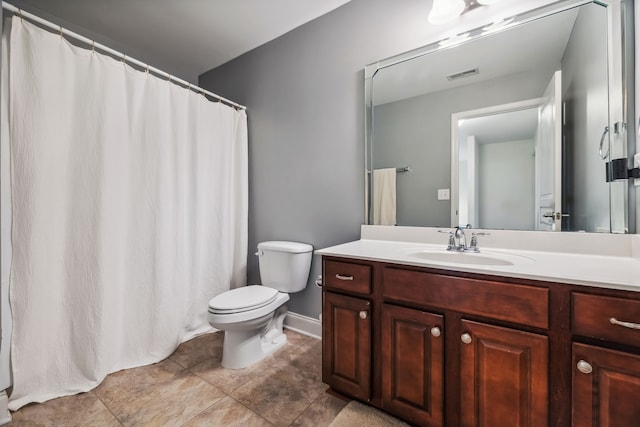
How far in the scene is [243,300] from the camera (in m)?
1.67

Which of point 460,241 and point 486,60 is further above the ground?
point 486,60

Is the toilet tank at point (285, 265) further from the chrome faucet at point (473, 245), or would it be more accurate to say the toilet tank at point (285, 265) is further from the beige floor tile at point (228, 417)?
the chrome faucet at point (473, 245)

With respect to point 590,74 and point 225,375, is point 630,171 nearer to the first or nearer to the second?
point 590,74

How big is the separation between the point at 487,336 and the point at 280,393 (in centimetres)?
107

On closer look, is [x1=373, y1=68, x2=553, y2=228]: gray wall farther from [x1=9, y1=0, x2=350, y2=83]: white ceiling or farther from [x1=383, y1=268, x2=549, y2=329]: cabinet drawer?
[x1=9, y1=0, x2=350, y2=83]: white ceiling

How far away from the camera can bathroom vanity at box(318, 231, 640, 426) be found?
794mm

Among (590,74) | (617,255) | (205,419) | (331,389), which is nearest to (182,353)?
(205,419)

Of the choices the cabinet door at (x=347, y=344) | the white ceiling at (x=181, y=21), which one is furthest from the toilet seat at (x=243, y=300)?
the white ceiling at (x=181, y=21)

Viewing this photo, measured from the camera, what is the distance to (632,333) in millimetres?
758

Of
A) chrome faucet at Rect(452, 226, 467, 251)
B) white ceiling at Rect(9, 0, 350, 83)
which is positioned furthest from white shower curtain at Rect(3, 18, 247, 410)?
chrome faucet at Rect(452, 226, 467, 251)

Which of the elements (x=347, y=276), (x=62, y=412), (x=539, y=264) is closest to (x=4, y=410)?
(x=62, y=412)

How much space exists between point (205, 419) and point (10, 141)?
1.59m

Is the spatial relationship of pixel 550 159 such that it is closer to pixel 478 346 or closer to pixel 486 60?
pixel 486 60

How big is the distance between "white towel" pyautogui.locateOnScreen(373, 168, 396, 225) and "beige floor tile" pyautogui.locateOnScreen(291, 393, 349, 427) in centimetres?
101
